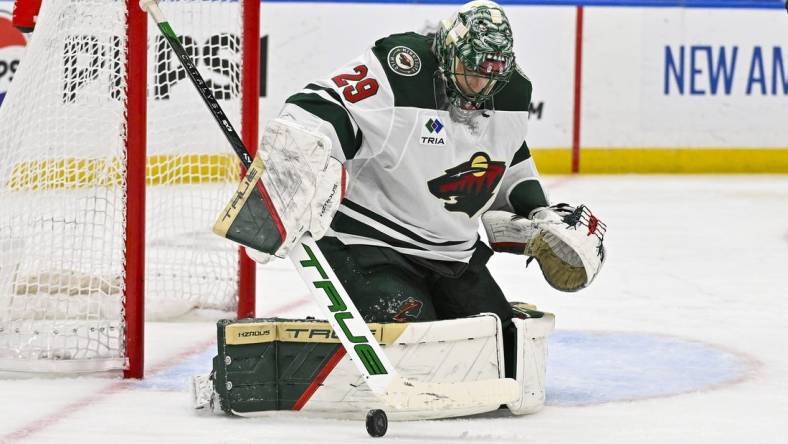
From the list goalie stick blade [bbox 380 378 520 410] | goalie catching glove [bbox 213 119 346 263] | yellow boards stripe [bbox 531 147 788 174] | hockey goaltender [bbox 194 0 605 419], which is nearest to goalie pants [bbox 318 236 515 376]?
hockey goaltender [bbox 194 0 605 419]

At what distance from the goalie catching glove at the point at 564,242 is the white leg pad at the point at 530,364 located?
139 mm

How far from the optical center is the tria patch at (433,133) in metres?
2.79

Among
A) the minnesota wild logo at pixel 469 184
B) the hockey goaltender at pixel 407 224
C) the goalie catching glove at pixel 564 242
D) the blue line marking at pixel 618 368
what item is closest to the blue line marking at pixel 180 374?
the blue line marking at pixel 618 368

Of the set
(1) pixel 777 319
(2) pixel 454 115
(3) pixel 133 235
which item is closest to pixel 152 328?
(3) pixel 133 235

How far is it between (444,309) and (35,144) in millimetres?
1027

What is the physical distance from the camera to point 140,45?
301 cm

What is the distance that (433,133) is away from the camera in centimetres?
279

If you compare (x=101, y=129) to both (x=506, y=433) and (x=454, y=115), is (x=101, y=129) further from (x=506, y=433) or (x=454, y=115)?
(x=506, y=433)

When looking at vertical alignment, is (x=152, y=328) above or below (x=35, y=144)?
below

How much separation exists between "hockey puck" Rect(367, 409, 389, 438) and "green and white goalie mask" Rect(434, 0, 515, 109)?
65cm

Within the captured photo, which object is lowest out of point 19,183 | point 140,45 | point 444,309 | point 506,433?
point 506,433

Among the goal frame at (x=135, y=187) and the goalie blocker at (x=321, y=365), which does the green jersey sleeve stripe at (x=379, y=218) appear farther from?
the goal frame at (x=135, y=187)

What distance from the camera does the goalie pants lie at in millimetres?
2830

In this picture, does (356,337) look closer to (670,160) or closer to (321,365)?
(321,365)
